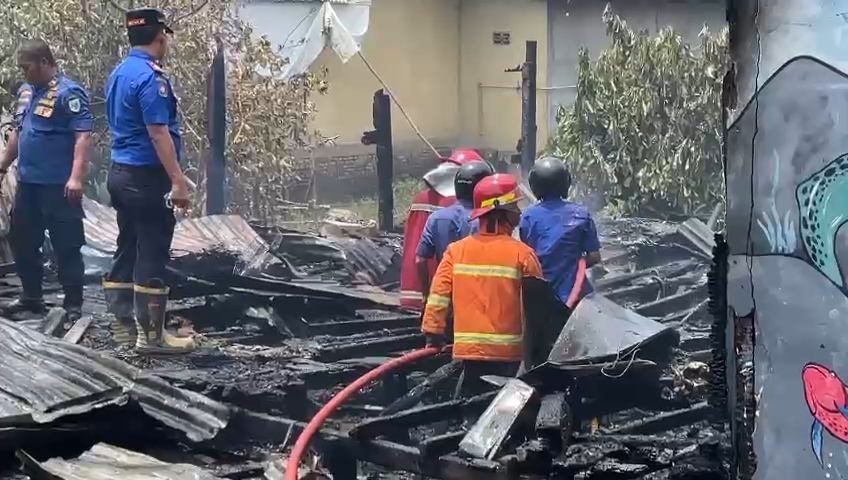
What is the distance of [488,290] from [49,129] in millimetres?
3644

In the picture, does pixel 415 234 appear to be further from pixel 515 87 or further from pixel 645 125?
pixel 645 125

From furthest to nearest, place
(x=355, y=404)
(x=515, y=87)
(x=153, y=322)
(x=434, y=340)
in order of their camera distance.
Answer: (x=515, y=87) < (x=153, y=322) < (x=355, y=404) < (x=434, y=340)

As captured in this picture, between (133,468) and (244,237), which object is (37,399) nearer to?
(133,468)

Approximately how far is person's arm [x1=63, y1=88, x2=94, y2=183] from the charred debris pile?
41.2 inches

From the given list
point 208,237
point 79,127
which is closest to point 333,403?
point 79,127

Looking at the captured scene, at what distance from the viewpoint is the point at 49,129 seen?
810 cm

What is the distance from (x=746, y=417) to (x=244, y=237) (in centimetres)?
655

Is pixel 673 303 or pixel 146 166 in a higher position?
pixel 146 166

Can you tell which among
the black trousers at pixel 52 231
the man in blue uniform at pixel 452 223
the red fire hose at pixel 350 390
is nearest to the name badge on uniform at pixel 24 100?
the black trousers at pixel 52 231

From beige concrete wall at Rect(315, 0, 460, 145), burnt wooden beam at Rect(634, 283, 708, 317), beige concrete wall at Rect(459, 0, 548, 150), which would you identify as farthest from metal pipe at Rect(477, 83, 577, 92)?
burnt wooden beam at Rect(634, 283, 708, 317)

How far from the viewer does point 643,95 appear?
11.4 m

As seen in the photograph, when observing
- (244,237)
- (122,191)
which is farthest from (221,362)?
(244,237)

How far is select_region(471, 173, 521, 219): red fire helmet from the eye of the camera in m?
6.05

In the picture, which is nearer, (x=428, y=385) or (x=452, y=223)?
(x=428, y=385)
